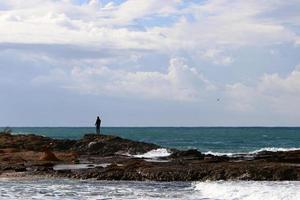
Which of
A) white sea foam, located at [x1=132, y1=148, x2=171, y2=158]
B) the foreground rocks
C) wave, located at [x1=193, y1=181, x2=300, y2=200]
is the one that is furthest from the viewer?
white sea foam, located at [x1=132, y1=148, x2=171, y2=158]

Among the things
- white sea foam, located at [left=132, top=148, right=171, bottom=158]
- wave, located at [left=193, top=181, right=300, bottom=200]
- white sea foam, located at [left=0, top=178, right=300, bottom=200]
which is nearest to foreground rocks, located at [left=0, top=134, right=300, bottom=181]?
white sea foam, located at [left=0, top=178, right=300, bottom=200]

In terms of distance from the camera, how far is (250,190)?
78.9 ft

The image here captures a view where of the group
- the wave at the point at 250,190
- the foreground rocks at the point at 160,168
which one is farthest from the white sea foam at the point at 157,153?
the wave at the point at 250,190

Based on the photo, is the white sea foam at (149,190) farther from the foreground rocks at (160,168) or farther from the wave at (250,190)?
the foreground rocks at (160,168)

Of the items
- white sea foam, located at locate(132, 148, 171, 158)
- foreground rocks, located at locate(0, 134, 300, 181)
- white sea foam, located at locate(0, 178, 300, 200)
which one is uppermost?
white sea foam, located at locate(132, 148, 171, 158)

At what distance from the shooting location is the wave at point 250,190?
2305 centimetres

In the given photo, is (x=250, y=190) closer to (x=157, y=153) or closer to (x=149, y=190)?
(x=149, y=190)

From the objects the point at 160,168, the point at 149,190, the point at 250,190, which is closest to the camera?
the point at 250,190

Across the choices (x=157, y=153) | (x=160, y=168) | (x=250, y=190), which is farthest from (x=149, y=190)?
(x=157, y=153)

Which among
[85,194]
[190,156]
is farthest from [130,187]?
[190,156]

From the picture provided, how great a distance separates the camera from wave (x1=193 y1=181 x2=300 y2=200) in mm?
23047

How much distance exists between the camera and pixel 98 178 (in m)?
29.4

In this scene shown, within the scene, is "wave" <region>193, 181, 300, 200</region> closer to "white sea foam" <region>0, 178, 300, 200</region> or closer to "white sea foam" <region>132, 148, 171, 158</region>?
"white sea foam" <region>0, 178, 300, 200</region>

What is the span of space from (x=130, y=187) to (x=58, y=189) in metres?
2.94
